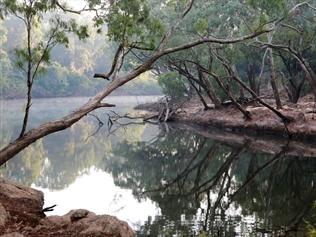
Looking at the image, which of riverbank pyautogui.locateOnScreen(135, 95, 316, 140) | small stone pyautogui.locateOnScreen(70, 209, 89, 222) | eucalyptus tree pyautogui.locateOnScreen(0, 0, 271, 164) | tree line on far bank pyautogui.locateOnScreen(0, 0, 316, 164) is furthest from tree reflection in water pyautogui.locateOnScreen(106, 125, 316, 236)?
tree line on far bank pyautogui.locateOnScreen(0, 0, 316, 164)

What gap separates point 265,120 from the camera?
1027 inches

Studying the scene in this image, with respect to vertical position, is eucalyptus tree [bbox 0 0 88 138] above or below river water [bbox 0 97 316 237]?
above

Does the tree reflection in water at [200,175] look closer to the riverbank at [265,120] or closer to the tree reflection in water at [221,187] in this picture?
the tree reflection in water at [221,187]

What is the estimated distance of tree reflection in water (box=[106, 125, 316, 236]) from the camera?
10.5 m

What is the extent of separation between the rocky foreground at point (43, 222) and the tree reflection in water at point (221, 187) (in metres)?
1.56

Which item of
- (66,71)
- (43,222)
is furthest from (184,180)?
(66,71)

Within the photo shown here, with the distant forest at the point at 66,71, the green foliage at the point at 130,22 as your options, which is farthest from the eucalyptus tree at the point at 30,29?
the distant forest at the point at 66,71

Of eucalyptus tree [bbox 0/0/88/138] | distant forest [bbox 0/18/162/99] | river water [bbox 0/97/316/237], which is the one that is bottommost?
river water [bbox 0/97/316/237]

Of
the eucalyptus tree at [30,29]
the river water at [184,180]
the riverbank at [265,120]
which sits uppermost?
the eucalyptus tree at [30,29]

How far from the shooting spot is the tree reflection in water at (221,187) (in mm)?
10547

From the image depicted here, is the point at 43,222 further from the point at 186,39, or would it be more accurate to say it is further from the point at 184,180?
the point at 186,39

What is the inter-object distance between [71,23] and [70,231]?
Answer: 473 cm

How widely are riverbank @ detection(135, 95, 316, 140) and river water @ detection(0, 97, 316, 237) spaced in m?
0.94

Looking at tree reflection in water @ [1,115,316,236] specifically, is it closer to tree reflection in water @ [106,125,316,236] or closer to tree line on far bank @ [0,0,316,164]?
tree reflection in water @ [106,125,316,236]
